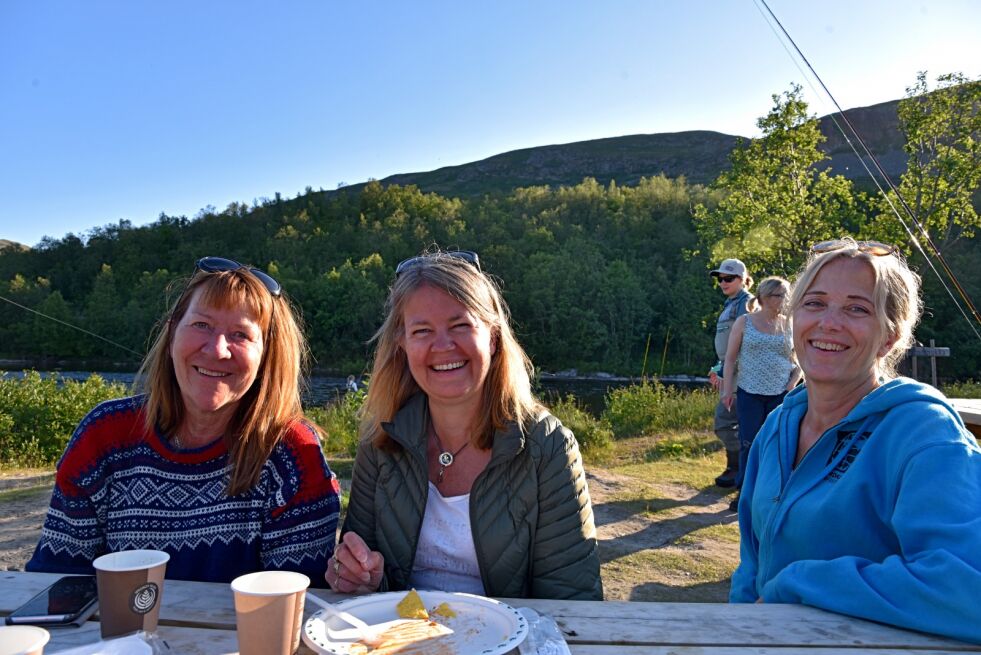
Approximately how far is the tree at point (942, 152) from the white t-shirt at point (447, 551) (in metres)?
15.9

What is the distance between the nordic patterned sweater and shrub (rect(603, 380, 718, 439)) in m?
7.85

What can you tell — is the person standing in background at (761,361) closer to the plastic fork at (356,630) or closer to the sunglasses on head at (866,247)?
the sunglasses on head at (866,247)

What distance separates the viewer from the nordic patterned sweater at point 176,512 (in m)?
1.81

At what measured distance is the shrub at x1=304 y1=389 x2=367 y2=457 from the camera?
25.4ft

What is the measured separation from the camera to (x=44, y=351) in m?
59.0

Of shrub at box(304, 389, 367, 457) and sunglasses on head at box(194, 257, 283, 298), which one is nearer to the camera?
sunglasses on head at box(194, 257, 283, 298)

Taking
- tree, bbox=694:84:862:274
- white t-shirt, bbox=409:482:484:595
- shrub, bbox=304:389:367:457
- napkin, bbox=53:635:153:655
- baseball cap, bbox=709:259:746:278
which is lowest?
shrub, bbox=304:389:367:457

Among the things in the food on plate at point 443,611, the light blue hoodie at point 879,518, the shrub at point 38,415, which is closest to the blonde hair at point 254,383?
the food on plate at point 443,611

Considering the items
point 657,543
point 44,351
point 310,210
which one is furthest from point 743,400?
point 310,210

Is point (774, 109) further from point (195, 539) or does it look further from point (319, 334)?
point (319, 334)

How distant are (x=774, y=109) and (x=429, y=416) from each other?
16618 millimetres

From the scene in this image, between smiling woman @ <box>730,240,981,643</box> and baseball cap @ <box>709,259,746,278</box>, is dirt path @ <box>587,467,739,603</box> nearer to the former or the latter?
baseball cap @ <box>709,259,746,278</box>

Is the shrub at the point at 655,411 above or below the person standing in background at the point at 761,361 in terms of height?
below

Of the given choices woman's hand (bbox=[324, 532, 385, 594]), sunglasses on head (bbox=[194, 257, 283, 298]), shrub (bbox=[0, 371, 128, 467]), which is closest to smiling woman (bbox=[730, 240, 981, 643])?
woman's hand (bbox=[324, 532, 385, 594])
